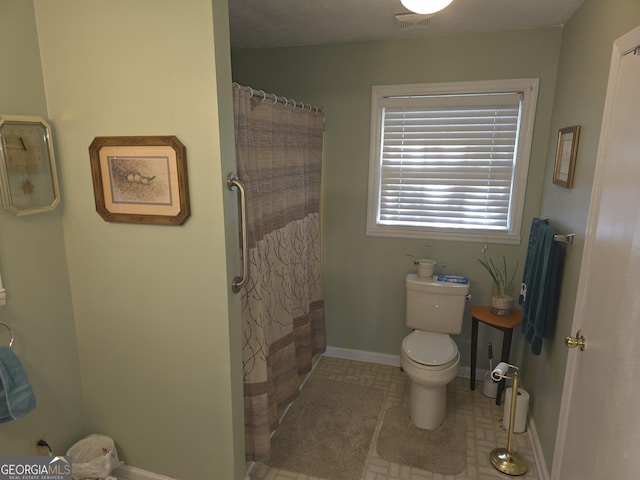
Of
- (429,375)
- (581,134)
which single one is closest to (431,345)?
(429,375)

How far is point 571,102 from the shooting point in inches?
82.1

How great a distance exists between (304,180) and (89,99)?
1.30 m

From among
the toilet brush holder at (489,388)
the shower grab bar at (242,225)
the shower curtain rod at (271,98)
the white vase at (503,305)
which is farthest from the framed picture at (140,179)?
the toilet brush holder at (489,388)

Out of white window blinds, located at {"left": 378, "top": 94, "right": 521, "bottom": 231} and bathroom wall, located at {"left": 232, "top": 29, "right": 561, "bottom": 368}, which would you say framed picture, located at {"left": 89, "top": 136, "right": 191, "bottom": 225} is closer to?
bathroom wall, located at {"left": 232, "top": 29, "right": 561, "bottom": 368}

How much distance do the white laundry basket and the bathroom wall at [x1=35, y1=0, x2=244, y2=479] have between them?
0.06 m

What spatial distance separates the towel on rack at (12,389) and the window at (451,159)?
7.21ft

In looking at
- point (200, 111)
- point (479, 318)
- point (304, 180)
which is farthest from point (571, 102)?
point (200, 111)

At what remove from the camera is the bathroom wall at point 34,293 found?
1569 millimetres

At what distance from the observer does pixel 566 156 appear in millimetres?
2045

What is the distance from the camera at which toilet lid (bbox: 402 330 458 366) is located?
2.36m

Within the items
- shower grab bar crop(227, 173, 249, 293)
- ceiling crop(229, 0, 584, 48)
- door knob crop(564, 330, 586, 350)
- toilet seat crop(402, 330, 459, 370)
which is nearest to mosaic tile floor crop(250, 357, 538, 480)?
toilet seat crop(402, 330, 459, 370)

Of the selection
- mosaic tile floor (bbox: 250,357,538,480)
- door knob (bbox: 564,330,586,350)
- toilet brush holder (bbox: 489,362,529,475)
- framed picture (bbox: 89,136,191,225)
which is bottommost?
mosaic tile floor (bbox: 250,357,538,480)

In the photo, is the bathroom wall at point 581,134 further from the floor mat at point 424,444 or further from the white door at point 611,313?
the floor mat at point 424,444

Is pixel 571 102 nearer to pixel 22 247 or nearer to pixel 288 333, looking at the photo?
pixel 288 333
